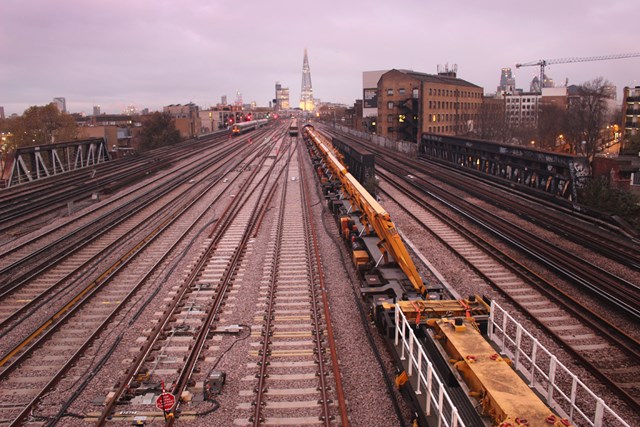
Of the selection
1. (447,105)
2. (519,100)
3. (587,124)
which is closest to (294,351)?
(587,124)

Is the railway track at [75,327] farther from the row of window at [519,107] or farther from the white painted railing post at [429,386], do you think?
the row of window at [519,107]

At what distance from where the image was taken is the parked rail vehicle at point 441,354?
558cm

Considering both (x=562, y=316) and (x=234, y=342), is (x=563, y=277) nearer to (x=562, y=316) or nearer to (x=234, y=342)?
(x=562, y=316)

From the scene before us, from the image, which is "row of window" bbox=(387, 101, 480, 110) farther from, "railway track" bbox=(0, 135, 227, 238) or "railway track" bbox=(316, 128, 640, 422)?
"railway track" bbox=(316, 128, 640, 422)

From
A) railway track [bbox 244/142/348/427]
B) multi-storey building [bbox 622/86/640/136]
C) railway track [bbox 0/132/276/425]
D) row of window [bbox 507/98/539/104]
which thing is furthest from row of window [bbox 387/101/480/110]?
row of window [bbox 507/98/539/104]

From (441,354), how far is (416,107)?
63593 millimetres

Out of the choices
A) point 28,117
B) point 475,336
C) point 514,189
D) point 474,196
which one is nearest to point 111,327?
point 475,336

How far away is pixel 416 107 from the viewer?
6694 cm

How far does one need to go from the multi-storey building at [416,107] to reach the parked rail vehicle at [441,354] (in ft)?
181

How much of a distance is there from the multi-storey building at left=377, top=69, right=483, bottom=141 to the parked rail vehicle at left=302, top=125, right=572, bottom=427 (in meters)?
55.2

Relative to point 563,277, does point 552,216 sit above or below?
above

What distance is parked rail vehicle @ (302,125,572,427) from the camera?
5.58m

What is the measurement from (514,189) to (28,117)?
58110 millimetres

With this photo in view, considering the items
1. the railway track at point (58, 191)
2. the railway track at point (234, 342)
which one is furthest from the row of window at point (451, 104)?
the railway track at point (234, 342)
